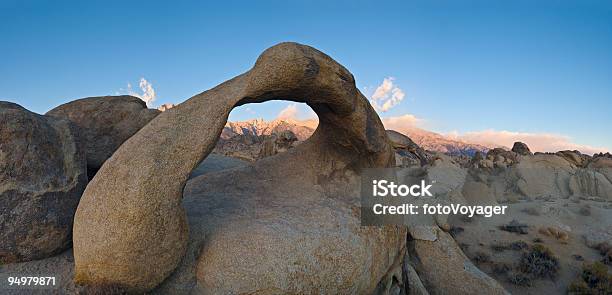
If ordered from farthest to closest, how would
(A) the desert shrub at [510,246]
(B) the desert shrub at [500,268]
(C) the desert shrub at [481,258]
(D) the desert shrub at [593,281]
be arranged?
(A) the desert shrub at [510,246] → (C) the desert shrub at [481,258] → (B) the desert shrub at [500,268] → (D) the desert shrub at [593,281]

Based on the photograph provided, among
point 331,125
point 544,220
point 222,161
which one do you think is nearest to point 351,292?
point 331,125

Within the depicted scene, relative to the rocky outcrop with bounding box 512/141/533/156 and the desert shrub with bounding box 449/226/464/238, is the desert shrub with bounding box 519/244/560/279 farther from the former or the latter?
the rocky outcrop with bounding box 512/141/533/156

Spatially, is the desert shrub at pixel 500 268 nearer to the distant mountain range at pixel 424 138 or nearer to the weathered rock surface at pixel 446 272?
the weathered rock surface at pixel 446 272

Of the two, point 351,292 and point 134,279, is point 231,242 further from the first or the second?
point 351,292

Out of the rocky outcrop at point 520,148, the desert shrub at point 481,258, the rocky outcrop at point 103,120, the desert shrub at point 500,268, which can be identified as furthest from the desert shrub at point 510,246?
the rocky outcrop at point 520,148

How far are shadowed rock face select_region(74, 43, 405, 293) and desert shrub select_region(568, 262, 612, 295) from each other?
6.74m

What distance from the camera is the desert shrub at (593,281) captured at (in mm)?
9461

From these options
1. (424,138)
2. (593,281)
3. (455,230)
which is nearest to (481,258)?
(455,230)

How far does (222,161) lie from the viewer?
955 centimetres

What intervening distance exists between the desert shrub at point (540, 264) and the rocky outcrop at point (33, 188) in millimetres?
11479

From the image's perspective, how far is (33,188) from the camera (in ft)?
12.6

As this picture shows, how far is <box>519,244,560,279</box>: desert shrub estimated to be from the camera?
10656mm

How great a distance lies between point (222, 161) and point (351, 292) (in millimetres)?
5778

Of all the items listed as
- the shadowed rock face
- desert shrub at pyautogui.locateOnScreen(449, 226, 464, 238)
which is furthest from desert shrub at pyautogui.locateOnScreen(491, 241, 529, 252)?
the shadowed rock face
